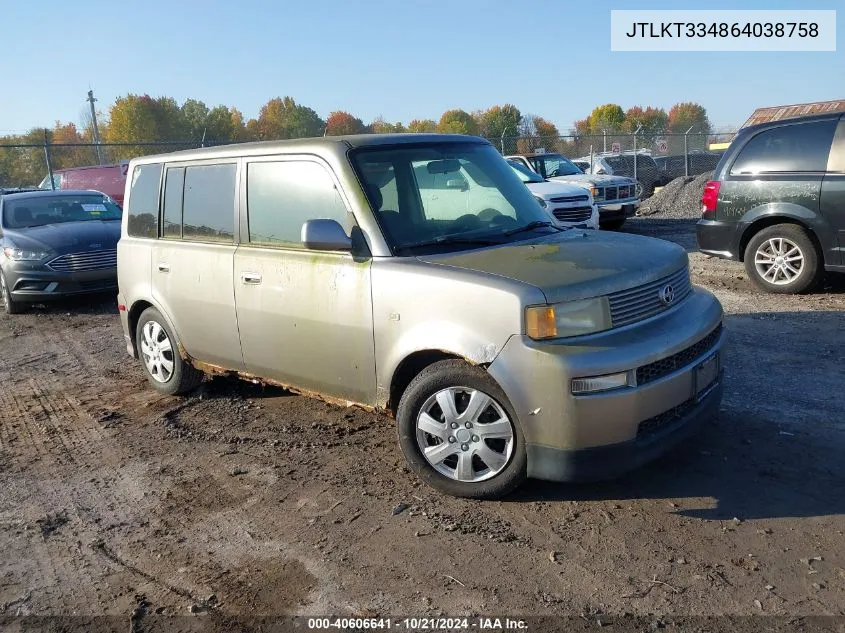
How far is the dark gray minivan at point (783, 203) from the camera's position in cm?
765

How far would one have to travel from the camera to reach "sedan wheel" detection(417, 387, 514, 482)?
145 inches

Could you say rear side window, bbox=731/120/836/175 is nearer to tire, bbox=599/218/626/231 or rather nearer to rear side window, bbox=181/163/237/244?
rear side window, bbox=181/163/237/244

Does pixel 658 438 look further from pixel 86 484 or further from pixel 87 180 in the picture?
pixel 87 180

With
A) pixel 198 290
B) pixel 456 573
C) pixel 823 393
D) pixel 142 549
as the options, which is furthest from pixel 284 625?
pixel 823 393

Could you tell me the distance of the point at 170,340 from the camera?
5754 millimetres

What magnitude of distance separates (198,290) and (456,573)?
9.84ft

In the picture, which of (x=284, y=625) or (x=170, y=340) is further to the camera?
(x=170, y=340)

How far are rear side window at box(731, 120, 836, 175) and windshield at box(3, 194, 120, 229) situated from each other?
916 centimetres

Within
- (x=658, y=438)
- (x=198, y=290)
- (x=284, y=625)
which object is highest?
(x=198, y=290)

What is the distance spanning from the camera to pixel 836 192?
7562 mm

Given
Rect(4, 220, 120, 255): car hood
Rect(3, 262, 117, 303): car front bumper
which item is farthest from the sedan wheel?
Rect(4, 220, 120, 255): car hood

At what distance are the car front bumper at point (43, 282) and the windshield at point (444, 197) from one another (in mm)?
7049

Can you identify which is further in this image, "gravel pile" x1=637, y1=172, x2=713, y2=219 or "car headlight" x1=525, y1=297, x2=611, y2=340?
"gravel pile" x1=637, y1=172, x2=713, y2=219

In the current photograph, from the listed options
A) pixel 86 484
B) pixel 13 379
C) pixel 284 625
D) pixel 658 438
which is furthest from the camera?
pixel 13 379
